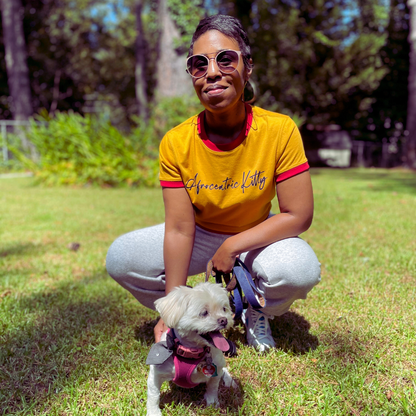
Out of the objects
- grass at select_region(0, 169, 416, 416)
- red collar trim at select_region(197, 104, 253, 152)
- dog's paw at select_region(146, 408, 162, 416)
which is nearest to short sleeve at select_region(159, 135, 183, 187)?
red collar trim at select_region(197, 104, 253, 152)

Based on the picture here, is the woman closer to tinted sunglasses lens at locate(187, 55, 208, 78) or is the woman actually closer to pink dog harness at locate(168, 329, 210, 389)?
tinted sunglasses lens at locate(187, 55, 208, 78)

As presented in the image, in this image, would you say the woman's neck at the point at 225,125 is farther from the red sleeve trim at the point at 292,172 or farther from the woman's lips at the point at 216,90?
the red sleeve trim at the point at 292,172

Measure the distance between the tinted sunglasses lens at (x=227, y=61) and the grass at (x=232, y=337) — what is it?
5.11 ft

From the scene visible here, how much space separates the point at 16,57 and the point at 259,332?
667 inches

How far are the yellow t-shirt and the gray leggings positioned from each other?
296 mm

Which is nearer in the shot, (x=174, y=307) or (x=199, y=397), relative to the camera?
(x=174, y=307)

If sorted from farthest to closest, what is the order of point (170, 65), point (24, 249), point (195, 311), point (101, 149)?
point (170, 65) → point (101, 149) → point (24, 249) → point (195, 311)

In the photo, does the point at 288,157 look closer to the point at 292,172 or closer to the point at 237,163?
the point at 292,172

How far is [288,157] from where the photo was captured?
221 centimetres

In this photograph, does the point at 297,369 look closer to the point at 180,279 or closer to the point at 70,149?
the point at 180,279

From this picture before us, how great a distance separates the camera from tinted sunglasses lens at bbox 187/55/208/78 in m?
2.10

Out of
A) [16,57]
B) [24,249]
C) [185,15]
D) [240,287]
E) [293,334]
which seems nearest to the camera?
[240,287]

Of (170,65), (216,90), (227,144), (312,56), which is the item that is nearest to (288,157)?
(227,144)

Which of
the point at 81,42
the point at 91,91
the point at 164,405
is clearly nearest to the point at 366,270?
the point at 164,405
